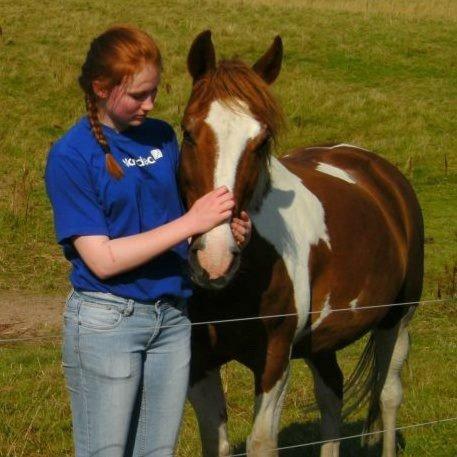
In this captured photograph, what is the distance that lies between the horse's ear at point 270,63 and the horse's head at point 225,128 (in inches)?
4.2

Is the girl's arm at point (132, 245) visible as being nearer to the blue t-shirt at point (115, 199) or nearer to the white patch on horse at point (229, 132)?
the blue t-shirt at point (115, 199)

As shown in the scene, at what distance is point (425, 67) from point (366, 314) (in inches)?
664

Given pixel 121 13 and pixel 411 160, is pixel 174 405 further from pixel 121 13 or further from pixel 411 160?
pixel 121 13

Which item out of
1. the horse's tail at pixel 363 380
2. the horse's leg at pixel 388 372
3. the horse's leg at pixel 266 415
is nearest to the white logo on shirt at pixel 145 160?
the horse's leg at pixel 266 415

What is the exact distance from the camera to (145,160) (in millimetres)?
3145

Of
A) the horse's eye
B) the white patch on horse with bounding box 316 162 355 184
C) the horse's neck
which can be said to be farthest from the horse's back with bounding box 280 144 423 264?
the horse's eye

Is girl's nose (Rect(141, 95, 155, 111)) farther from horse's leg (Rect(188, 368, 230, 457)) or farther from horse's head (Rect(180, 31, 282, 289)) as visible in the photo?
horse's leg (Rect(188, 368, 230, 457))

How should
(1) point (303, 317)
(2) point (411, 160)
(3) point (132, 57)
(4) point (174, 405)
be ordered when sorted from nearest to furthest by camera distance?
(3) point (132, 57) < (4) point (174, 405) < (1) point (303, 317) < (2) point (411, 160)

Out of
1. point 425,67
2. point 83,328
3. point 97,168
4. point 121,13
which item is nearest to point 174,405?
point 83,328

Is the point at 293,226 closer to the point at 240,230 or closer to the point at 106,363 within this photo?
the point at 240,230

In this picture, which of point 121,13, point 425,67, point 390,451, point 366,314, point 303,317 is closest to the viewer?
point 303,317

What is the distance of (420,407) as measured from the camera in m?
6.48

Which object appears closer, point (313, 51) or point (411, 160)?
point (411, 160)

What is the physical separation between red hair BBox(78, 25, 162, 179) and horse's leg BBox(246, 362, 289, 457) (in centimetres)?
155
